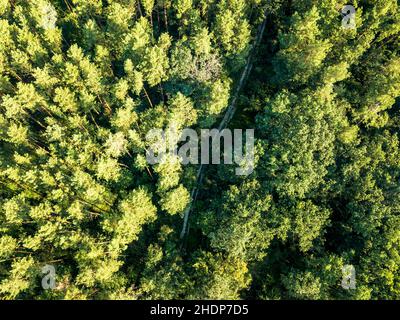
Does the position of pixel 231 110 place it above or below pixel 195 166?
above

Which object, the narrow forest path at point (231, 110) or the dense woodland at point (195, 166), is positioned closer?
the dense woodland at point (195, 166)

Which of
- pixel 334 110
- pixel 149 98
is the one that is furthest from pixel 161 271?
pixel 334 110

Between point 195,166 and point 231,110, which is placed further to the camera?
point 231,110

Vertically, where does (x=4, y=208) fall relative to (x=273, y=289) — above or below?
above

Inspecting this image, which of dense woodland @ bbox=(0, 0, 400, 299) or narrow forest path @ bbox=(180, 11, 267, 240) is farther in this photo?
narrow forest path @ bbox=(180, 11, 267, 240)

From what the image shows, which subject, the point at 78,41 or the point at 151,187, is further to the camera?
the point at 78,41
